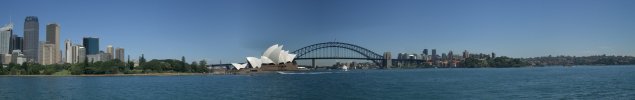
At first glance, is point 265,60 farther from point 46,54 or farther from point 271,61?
point 46,54

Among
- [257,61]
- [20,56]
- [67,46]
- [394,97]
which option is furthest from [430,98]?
[67,46]

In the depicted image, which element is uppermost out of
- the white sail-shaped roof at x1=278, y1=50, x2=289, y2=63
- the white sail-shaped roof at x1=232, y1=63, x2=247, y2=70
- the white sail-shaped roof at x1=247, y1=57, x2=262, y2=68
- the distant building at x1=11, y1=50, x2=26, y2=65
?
the distant building at x1=11, y1=50, x2=26, y2=65

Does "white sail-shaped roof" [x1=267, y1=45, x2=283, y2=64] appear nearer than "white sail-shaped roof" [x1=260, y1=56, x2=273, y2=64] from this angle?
Yes

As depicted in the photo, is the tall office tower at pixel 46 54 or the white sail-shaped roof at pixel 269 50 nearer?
the white sail-shaped roof at pixel 269 50

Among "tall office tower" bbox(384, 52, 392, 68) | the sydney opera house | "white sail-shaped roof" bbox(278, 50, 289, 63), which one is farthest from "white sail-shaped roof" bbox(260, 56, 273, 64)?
"tall office tower" bbox(384, 52, 392, 68)

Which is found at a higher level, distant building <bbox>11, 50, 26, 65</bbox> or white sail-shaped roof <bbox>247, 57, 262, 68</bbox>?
distant building <bbox>11, 50, 26, 65</bbox>

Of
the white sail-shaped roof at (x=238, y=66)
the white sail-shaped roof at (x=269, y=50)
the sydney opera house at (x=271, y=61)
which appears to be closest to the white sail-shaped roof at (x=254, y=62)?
the sydney opera house at (x=271, y=61)

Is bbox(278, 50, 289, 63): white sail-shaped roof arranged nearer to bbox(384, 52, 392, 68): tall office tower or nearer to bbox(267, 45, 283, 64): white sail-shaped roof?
bbox(267, 45, 283, 64): white sail-shaped roof

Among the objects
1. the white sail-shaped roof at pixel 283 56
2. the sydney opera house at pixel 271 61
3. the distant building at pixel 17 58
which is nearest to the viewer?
the sydney opera house at pixel 271 61

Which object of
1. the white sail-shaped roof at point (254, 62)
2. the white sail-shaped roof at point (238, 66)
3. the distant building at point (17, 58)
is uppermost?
the distant building at point (17, 58)

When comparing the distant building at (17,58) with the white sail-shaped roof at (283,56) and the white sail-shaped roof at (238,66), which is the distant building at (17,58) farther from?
the white sail-shaped roof at (283,56)

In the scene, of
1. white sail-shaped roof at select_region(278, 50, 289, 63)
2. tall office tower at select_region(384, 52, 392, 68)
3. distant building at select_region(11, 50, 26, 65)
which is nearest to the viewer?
white sail-shaped roof at select_region(278, 50, 289, 63)

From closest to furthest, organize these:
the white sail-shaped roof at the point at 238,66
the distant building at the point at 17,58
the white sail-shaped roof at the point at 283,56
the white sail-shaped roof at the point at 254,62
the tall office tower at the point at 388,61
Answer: the white sail-shaped roof at the point at 254,62 < the white sail-shaped roof at the point at 283,56 < the white sail-shaped roof at the point at 238,66 < the tall office tower at the point at 388,61 < the distant building at the point at 17,58

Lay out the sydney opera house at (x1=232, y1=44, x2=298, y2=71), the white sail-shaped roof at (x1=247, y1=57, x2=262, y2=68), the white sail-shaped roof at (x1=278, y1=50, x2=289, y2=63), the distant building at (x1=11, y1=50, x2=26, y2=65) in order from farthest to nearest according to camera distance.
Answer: the distant building at (x1=11, y1=50, x2=26, y2=65) → the white sail-shaped roof at (x1=278, y1=50, x2=289, y2=63) → the white sail-shaped roof at (x1=247, y1=57, x2=262, y2=68) → the sydney opera house at (x1=232, y1=44, x2=298, y2=71)
